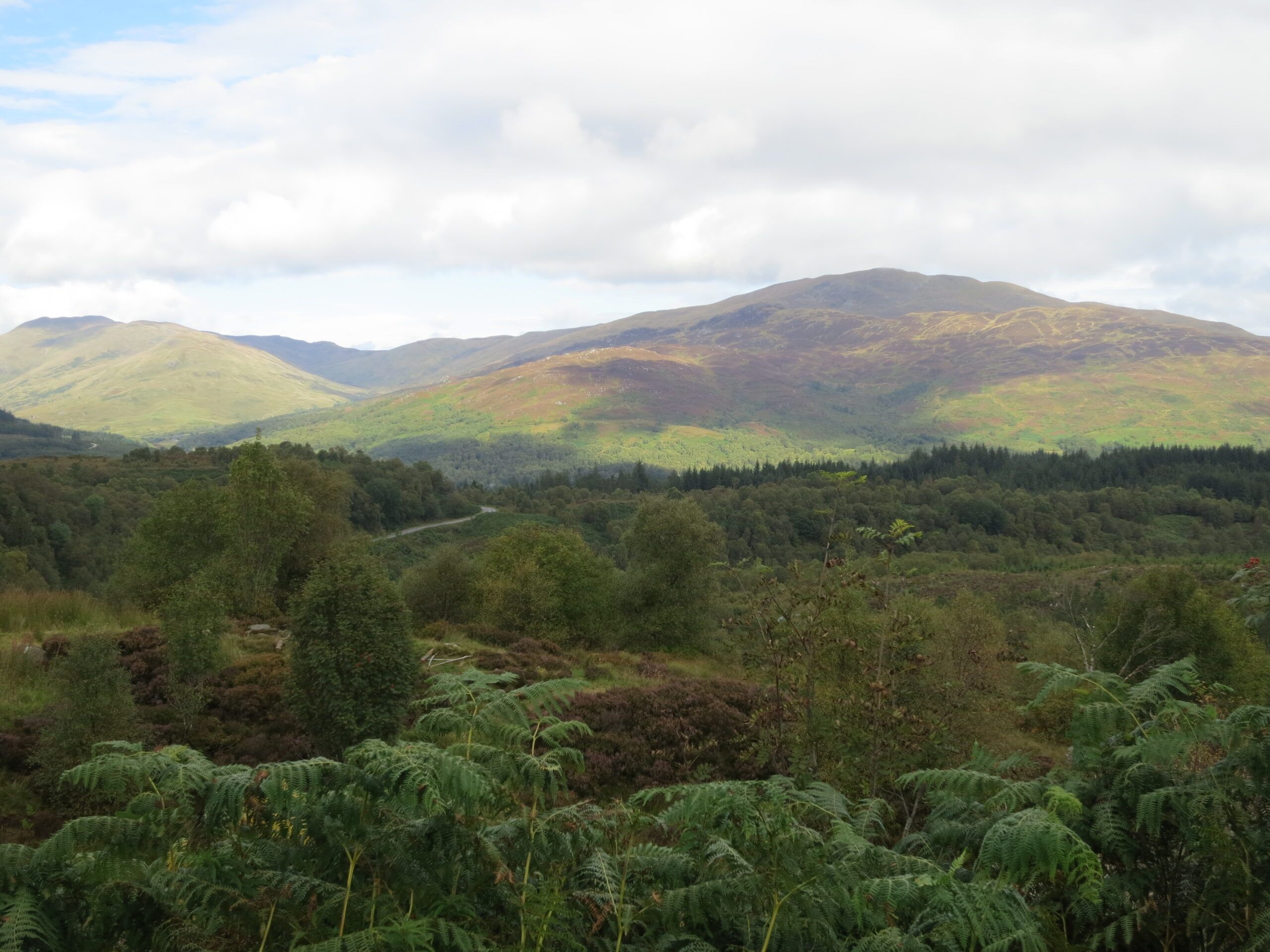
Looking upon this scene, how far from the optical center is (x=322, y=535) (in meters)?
28.8

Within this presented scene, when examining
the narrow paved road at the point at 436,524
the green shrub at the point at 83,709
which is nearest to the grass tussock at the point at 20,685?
the green shrub at the point at 83,709

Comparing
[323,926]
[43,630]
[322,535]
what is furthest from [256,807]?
[322,535]

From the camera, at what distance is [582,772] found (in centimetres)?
557

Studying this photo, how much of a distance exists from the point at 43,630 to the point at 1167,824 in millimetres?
20276

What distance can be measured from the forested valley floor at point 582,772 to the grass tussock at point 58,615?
0.13 metres

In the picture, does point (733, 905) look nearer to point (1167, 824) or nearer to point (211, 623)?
point (1167, 824)

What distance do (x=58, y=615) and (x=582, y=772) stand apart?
735 inches

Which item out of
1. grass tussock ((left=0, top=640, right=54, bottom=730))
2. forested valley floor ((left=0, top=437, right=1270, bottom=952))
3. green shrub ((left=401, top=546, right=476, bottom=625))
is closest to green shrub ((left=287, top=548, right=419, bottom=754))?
forested valley floor ((left=0, top=437, right=1270, bottom=952))

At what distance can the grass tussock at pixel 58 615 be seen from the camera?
17078mm

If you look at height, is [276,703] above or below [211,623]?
below

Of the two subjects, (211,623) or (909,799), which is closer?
(909,799)

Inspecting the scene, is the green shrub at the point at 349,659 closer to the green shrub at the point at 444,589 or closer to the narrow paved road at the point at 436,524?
the green shrub at the point at 444,589

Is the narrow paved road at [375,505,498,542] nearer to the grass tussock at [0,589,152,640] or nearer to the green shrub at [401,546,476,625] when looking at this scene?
the green shrub at [401,546,476,625]

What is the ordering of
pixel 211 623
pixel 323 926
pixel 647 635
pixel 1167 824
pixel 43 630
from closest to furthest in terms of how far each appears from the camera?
pixel 323 926
pixel 1167 824
pixel 211 623
pixel 43 630
pixel 647 635
